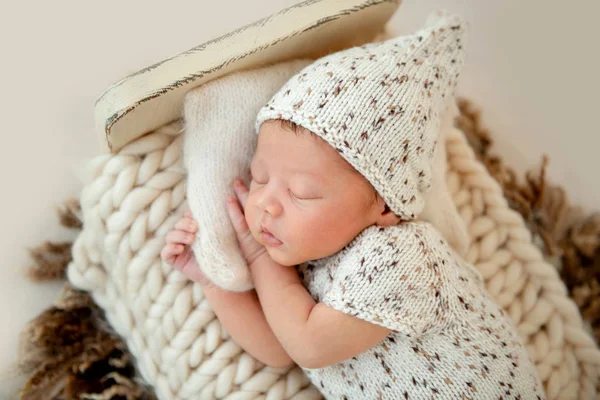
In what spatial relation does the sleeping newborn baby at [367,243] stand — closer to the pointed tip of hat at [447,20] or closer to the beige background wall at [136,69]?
the pointed tip of hat at [447,20]

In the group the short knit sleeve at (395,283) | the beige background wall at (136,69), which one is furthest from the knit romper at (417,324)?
the beige background wall at (136,69)

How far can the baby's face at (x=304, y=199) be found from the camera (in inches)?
31.3

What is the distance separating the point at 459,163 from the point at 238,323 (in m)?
0.50

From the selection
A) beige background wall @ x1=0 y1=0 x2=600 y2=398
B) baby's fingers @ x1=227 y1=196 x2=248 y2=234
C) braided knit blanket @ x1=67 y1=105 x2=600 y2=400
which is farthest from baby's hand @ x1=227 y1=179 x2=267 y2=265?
beige background wall @ x1=0 y1=0 x2=600 y2=398

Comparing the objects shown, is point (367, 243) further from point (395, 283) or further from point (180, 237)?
point (180, 237)

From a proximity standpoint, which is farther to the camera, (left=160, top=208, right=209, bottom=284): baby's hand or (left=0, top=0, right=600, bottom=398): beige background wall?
(left=0, top=0, right=600, bottom=398): beige background wall

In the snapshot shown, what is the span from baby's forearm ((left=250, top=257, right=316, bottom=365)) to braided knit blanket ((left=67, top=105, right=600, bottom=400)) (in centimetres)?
10

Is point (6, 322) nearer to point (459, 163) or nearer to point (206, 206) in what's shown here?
point (206, 206)

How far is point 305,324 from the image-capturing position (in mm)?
823

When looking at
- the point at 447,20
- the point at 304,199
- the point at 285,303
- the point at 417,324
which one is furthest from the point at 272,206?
the point at 447,20

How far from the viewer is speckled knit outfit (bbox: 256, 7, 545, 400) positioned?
0.79 meters

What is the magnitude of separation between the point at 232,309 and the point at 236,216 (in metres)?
0.14

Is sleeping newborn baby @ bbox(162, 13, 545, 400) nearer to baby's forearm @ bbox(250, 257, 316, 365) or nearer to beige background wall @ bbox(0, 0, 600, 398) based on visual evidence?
baby's forearm @ bbox(250, 257, 316, 365)

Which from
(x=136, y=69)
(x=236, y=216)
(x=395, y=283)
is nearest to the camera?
(x=395, y=283)
